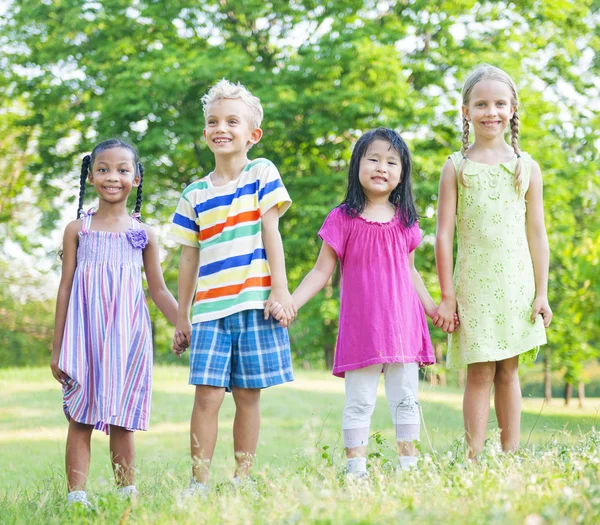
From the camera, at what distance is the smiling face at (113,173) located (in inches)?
157

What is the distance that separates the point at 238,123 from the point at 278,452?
3582mm

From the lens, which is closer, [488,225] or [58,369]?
[58,369]

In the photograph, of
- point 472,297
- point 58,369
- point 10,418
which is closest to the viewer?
point 58,369

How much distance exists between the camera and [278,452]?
6672 millimetres

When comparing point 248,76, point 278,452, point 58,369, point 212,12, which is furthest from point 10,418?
point 212,12

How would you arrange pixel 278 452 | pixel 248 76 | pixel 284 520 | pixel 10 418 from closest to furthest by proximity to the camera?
pixel 284 520 → pixel 278 452 → pixel 10 418 → pixel 248 76

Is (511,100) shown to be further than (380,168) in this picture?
Yes

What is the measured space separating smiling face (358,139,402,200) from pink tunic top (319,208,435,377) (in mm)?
172

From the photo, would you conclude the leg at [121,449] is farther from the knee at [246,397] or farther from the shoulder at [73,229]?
the shoulder at [73,229]

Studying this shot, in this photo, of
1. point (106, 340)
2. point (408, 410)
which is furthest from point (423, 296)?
point (106, 340)

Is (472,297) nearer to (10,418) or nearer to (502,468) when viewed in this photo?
(502,468)

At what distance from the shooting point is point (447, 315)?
13.3 ft

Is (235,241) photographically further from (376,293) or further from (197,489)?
(197,489)

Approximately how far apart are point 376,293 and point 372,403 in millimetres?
538
